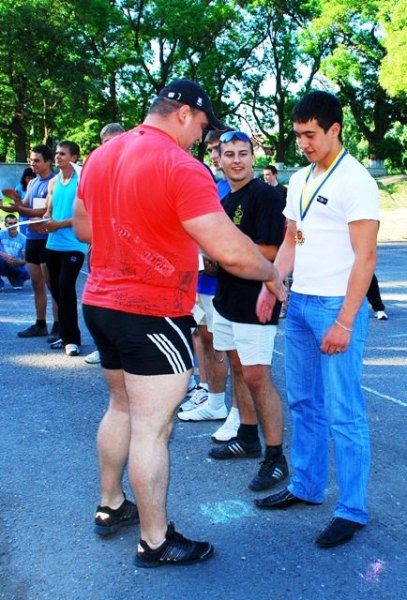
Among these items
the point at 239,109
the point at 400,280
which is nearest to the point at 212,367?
the point at 400,280

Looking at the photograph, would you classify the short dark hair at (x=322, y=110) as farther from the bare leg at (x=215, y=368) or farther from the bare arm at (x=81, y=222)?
the bare leg at (x=215, y=368)

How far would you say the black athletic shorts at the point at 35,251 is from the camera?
7422 millimetres

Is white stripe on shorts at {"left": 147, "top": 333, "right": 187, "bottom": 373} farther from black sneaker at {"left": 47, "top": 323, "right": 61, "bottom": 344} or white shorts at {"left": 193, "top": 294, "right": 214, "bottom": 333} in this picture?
black sneaker at {"left": 47, "top": 323, "right": 61, "bottom": 344}

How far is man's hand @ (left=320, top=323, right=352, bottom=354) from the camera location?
9.90 ft

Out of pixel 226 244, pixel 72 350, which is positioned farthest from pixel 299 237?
pixel 72 350

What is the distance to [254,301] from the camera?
3.93 metres

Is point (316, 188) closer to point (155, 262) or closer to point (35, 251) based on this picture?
point (155, 262)

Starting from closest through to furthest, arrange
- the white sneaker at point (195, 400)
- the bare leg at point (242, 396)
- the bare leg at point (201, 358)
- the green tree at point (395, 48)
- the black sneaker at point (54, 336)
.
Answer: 1. the bare leg at point (242, 396)
2. the white sneaker at point (195, 400)
3. the bare leg at point (201, 358)
4. the black sneaker at point (54, 336)
5. the green tree at point (395, 48)

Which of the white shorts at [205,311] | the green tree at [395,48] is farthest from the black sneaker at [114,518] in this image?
the green tree at [395,48]

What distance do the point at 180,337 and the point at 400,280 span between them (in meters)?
9.91

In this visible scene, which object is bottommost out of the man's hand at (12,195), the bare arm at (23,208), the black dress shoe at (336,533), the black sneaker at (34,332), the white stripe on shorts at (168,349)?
the black sneaker at (34,332)

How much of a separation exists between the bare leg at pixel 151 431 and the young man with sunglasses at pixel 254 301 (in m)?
1.00

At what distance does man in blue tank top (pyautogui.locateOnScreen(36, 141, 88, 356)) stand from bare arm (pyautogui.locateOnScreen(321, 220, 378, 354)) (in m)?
4.08

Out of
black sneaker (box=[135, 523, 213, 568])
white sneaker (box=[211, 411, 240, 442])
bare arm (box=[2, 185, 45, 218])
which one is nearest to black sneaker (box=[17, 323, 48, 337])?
bare arm (box=[2, 185, 45, 218])
